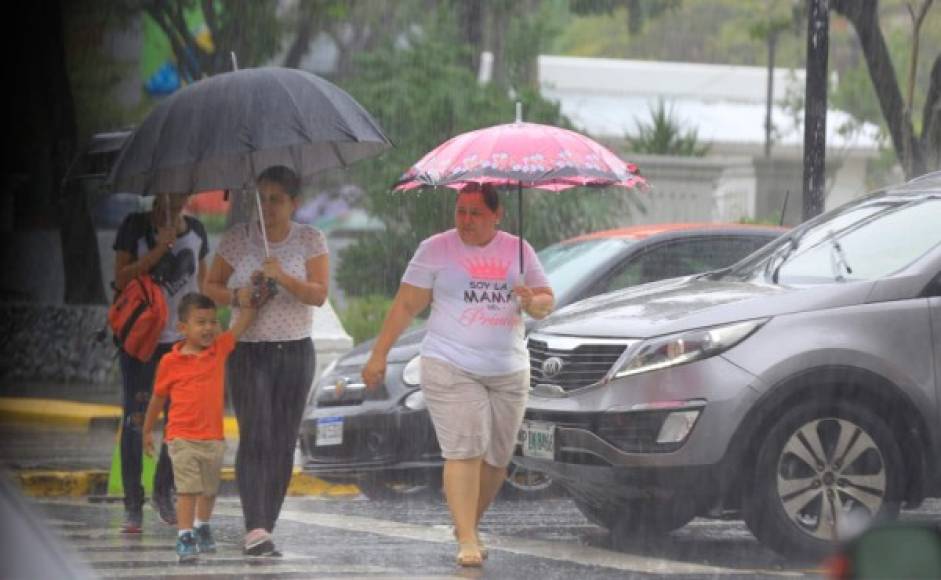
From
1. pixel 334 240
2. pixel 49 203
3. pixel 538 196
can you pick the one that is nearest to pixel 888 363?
pixel 538 196

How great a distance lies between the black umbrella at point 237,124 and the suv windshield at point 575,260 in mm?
2177

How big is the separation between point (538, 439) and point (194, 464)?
→ 4.91 ft

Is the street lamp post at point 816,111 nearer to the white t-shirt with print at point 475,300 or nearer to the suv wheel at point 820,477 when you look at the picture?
the suv wheel at point 820,477

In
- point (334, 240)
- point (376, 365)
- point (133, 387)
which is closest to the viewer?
point (376, 365)

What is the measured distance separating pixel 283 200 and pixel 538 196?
44.8 feet

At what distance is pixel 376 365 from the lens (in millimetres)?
7684

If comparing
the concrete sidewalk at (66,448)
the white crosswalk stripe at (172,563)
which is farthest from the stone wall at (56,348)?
the white crosswalk stripe at (172,563)

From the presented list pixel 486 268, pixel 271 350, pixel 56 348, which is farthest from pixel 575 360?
pixel 56 348

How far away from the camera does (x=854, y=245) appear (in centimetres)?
847

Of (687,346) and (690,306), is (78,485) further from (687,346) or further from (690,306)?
(687,346)

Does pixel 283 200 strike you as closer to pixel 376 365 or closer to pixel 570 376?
pixel 376 365

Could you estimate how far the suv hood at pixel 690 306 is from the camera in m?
7.82

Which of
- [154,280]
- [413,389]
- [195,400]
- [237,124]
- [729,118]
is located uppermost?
[729,118]

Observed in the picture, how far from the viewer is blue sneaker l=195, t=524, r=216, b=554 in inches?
316
